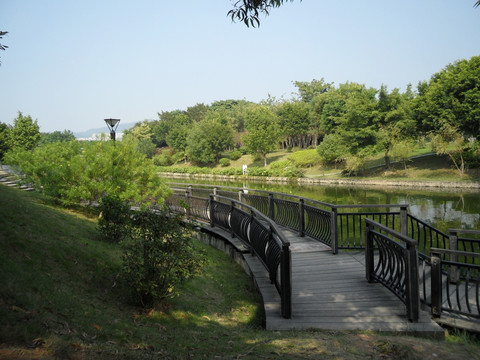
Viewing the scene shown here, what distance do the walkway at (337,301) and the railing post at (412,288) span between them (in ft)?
0.43

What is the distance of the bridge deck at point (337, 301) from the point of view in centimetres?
532

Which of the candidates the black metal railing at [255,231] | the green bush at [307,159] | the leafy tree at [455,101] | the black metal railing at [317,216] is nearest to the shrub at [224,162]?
the green bush at [307,159]

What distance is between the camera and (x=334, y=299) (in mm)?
6242

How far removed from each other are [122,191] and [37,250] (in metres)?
6.72

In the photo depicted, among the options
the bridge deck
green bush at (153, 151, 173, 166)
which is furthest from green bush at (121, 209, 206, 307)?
green bush at (153, 151, 173, 166)

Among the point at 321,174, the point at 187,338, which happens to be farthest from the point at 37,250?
the point at 321,174

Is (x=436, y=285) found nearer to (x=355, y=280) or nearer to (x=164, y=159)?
(x=355, y=280)

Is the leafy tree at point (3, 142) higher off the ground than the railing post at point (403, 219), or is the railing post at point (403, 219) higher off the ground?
the leafy tree at point (3, 142)

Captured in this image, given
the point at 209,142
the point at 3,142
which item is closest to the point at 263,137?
the point at 209,142

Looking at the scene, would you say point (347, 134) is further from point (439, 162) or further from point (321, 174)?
point (439, 162)

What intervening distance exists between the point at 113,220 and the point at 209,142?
199 ft

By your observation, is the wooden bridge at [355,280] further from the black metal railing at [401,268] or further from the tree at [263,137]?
the tree at [263,137]

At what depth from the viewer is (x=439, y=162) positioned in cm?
4153

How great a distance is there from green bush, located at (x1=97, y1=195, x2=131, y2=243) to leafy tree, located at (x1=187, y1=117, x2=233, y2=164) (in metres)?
59.4
